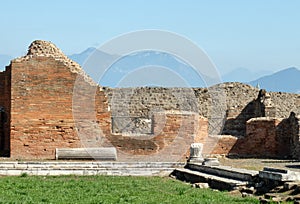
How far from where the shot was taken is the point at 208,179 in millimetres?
15977

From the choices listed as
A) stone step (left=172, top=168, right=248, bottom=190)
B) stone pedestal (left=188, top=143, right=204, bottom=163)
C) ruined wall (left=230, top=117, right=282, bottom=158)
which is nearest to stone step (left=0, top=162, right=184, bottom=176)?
stone step (left=172, top=168, right=248, bottom=190)

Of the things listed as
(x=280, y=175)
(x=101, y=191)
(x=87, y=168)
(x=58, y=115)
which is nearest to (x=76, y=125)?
(x=58, y=115)

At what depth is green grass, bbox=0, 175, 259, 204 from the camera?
12172mm

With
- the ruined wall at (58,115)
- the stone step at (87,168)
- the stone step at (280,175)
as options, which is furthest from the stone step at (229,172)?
the ruined wall at (58,115)

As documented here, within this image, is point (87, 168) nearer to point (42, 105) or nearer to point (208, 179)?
point (208, 179)

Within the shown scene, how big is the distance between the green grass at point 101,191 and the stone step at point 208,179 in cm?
57

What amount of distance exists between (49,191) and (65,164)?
17.3ft

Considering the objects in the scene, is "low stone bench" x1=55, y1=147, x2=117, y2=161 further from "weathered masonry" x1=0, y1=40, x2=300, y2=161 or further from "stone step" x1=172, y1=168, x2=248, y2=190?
"stone step" x1=172, y1=168, x2=248, y2=190

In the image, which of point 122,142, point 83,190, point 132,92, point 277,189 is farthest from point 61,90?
point 132,92

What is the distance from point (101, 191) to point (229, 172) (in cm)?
374

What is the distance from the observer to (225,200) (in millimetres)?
12125

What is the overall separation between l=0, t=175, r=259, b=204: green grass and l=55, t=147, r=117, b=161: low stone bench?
3570mm

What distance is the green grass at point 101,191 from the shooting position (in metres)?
12.2

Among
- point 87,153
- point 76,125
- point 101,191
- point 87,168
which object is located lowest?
point 101,191
